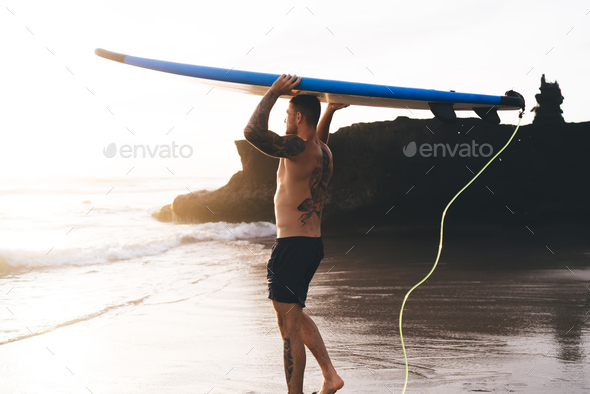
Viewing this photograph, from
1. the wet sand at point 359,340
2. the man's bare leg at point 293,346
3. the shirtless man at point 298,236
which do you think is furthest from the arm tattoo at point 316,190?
the wet sand at point 359,340

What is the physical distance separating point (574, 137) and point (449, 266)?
6.90 meters

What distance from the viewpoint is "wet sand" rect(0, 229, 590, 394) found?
3.07 metres

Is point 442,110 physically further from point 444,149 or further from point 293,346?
point 444,149

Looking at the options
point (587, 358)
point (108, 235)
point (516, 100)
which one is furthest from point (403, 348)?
point (108, 235)

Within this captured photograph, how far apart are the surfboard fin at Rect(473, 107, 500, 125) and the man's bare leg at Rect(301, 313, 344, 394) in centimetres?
196

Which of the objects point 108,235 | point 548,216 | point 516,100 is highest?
point 516,100

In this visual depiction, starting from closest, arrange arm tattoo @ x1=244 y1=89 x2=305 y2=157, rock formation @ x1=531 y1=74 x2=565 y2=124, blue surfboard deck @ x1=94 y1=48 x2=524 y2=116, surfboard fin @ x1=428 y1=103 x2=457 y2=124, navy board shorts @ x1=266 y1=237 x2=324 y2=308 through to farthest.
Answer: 1. arm tattoo @ x1=244 y1=89 x2=305 y2=157
2. navy board shorts @ x1=266 y1=237 x2=324 y2=308
3. blue surfboard deck @ x1=94 y1=48 x2=524 y2=116
4. surfboard fin @ x1=428 y1=103 x2=457 y2=124
5. rock formation @ x1=531 y1=74 x2=565 y2=124

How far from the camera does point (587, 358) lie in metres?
3.26

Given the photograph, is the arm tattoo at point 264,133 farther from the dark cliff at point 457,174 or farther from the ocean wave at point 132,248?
the dark cliff at point 457,174

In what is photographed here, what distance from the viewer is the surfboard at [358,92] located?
2.83m

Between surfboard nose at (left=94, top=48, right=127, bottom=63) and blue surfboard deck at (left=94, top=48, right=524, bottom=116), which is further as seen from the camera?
surfboard nose at (left=94, top=48, right=127, bottom=63)

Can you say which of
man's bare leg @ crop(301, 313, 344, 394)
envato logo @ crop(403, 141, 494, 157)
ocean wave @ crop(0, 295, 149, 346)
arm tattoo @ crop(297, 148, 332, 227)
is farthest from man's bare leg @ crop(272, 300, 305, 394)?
envato logo @ crop(403, 141, 494, 157)

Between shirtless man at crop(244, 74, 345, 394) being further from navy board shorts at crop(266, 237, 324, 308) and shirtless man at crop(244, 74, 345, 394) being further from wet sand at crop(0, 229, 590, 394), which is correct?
wet sand at crop(0, 229, 590, 394)

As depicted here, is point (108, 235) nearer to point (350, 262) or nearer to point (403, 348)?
point (350, 262)
